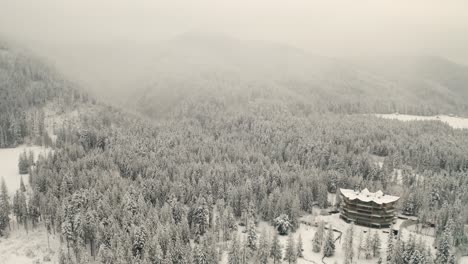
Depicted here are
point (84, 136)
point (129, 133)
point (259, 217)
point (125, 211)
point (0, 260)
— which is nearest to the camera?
point (0, 260)

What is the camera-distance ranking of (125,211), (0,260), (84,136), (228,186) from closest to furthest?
(0,260) < (125,211) < (228,186) < (84,136)

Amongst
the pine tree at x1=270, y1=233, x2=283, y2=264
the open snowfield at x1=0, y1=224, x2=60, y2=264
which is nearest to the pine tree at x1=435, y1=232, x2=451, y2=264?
the pine tree at x1=270, y1=233, x2=283, y2=264

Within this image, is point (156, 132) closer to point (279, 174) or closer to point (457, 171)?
point (279, 174)

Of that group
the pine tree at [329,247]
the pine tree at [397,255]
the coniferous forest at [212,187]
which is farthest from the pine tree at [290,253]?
the pine tree at [397,255]

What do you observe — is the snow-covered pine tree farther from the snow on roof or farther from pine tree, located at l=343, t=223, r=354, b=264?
the snow on roof

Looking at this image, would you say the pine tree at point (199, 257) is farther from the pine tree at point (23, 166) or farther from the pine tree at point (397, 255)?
the pine tree at point (23, 166)

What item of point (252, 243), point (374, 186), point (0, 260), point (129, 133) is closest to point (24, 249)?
point (0, 260)
